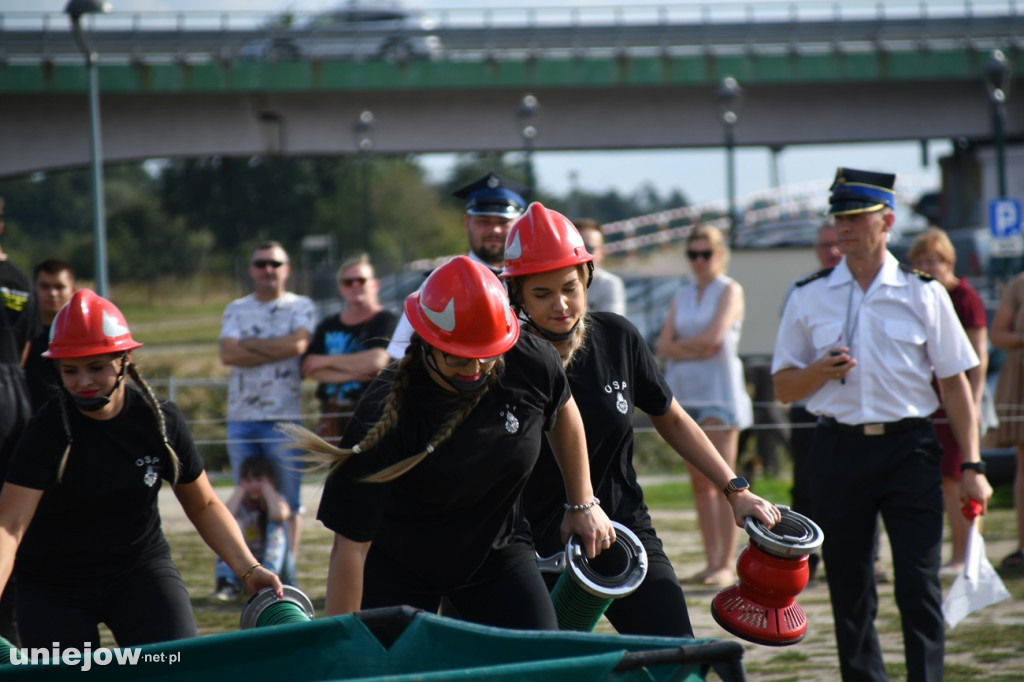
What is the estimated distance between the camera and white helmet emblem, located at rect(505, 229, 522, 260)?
4.25m

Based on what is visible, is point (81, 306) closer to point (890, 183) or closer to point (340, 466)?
point (340, 466)

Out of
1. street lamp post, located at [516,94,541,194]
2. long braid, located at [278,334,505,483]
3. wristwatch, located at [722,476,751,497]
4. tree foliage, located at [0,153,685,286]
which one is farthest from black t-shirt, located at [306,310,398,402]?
tree foliage, located at [0,153,685,286]

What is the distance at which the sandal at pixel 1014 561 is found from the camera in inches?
335

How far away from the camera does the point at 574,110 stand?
35.5 meters

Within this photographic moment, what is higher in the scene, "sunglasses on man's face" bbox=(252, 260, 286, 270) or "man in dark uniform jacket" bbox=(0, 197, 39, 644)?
"sunglasses on man's face" bbox=(252, 260, 286, 270)

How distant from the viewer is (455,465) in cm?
379

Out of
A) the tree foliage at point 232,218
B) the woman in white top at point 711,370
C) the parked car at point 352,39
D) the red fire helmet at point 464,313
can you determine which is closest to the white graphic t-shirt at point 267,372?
the woman in white top at point 711,370

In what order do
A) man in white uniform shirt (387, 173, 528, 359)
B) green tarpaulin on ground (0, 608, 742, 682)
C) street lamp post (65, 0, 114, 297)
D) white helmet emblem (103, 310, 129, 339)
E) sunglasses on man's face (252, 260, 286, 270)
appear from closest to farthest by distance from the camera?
1. green tarpaulin on ground (0, 608, 742, 682)
2. white helmet emblem (103, 310, 129, 339)
3. man in white uniform shirt (387, 173, 528, 359)
4. sunglasses on man's face (252, 260, 286, 270)
5. street lamp post (65, 0, 114, 297)

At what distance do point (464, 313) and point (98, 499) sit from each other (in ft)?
5.49

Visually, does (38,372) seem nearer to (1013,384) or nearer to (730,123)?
(1013,384)

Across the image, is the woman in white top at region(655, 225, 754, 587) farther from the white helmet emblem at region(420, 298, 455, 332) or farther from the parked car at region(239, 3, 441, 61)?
the parked car at region(239, 3, 441, 61)

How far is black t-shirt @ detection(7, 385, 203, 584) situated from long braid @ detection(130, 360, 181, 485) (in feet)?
→ 0.06

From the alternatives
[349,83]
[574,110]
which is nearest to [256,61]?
[349,83]

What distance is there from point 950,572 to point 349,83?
27.0m
